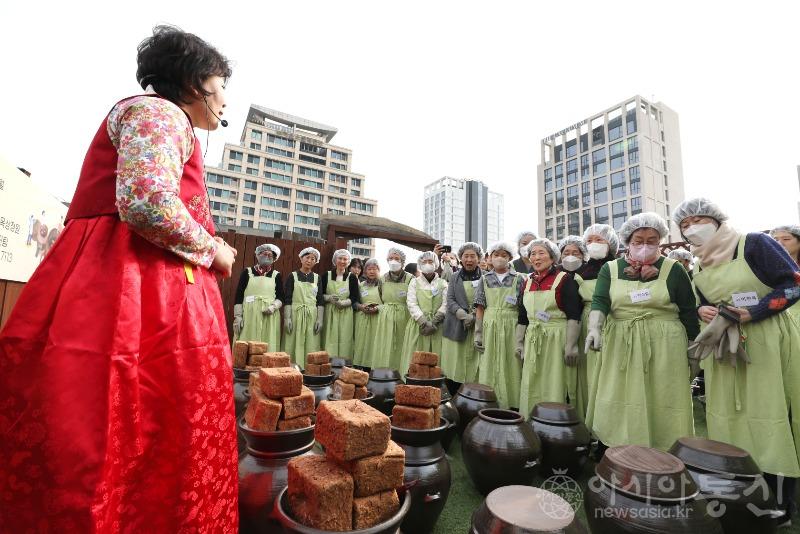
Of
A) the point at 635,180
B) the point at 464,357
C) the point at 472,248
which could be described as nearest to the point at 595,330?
the point at 464,357

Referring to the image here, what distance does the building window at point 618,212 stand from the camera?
49.4 metres

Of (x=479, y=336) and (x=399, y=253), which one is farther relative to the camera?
(x=399, y=253)

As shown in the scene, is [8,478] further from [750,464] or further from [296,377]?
[750,464]

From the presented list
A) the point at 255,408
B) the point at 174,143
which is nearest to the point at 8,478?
the point at 255,408

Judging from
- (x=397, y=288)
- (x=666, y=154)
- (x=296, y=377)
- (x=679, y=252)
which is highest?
(x=666, y=154)

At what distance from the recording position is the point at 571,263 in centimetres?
397

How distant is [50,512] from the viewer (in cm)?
91

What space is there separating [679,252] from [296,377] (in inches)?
288

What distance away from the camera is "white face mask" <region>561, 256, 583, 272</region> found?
13.0 feet

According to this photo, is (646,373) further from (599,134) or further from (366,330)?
(599,134)

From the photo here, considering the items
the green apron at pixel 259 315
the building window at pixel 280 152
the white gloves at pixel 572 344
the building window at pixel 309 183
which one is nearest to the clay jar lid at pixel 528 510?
the white gloves at pixel 572 344

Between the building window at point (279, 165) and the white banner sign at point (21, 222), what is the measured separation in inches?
2516

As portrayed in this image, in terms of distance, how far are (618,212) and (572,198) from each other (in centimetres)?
824

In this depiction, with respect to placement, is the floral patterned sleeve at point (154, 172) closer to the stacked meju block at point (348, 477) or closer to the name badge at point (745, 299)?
the stacked meju block at point (348, 477)
